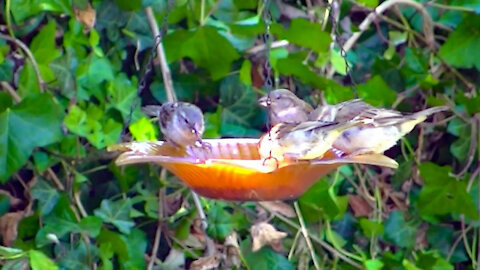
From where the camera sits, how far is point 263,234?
104 inches

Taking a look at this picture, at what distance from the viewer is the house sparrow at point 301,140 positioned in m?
1.80

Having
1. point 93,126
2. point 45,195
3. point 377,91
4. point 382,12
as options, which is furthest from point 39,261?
point 382,12

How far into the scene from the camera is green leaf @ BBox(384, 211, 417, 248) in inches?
120

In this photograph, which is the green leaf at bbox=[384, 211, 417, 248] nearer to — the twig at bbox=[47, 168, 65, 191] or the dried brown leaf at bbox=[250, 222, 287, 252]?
the dried brown leaf at bbox=[250, 222, 287, 252]

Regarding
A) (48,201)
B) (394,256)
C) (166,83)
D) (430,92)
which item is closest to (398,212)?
(394,256)

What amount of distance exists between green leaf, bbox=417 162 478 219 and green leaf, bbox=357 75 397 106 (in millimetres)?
229

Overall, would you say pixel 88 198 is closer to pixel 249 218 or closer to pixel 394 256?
pixel 249 218

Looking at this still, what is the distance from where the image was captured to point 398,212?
10.1 ft

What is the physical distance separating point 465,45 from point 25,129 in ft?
4.53

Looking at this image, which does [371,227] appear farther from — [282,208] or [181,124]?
[181,124]

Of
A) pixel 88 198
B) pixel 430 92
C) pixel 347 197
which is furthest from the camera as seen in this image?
pixel 430 92

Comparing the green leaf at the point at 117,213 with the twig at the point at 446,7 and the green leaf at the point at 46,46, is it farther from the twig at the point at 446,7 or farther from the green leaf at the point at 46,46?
the twig at the point at 446,7

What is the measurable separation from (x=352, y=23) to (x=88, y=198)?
42.4 inches

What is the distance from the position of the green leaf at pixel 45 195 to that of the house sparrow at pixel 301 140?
829 mm
